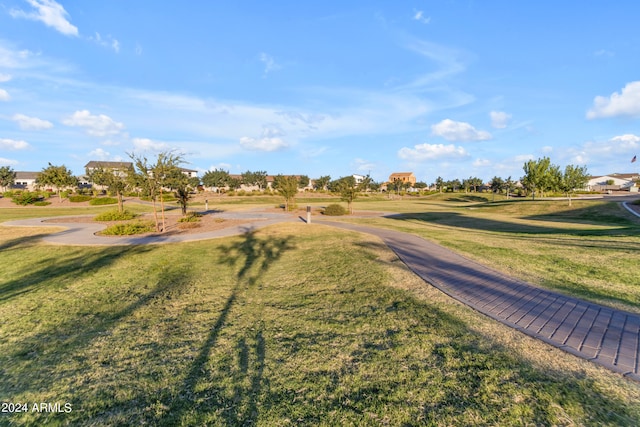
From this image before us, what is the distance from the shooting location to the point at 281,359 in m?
3.81

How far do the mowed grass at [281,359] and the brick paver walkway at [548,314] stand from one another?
0.38 meters

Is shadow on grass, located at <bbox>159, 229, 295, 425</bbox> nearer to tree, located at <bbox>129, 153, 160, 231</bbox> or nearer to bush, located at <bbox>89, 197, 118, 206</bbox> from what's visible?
tree, located at <bbox>129, 153, 160, 231</bbox>

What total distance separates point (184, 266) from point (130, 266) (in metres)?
1.64

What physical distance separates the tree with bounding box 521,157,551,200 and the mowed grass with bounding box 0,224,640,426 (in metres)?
61.8

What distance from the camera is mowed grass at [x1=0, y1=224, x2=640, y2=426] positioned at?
284 centimetres

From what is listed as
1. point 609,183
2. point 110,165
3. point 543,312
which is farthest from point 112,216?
point 609,183

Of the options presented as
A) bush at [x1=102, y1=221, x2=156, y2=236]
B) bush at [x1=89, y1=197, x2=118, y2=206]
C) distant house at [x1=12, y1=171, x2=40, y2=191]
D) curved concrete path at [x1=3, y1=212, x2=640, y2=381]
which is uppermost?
distant house at [x1=12, y1=171, x2=40, y2=191]

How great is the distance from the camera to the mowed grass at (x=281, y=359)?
2.84 metres

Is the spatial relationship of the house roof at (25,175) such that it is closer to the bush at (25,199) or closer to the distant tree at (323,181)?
the bush at (25,199)

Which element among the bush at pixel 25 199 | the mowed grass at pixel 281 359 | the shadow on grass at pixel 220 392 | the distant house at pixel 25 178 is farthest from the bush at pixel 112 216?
the distant house at pixel 25 178

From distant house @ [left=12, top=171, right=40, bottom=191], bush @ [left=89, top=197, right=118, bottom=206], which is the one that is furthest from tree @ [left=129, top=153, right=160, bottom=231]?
distant house @ [left=12, top=171, right=40, bottom=191]

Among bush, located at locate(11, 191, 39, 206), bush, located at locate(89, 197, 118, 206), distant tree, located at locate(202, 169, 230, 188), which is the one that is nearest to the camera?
bush, located at locate(11, 191, 39, 206)

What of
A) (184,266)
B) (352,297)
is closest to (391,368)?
(352,297)

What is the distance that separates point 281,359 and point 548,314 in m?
4.65
